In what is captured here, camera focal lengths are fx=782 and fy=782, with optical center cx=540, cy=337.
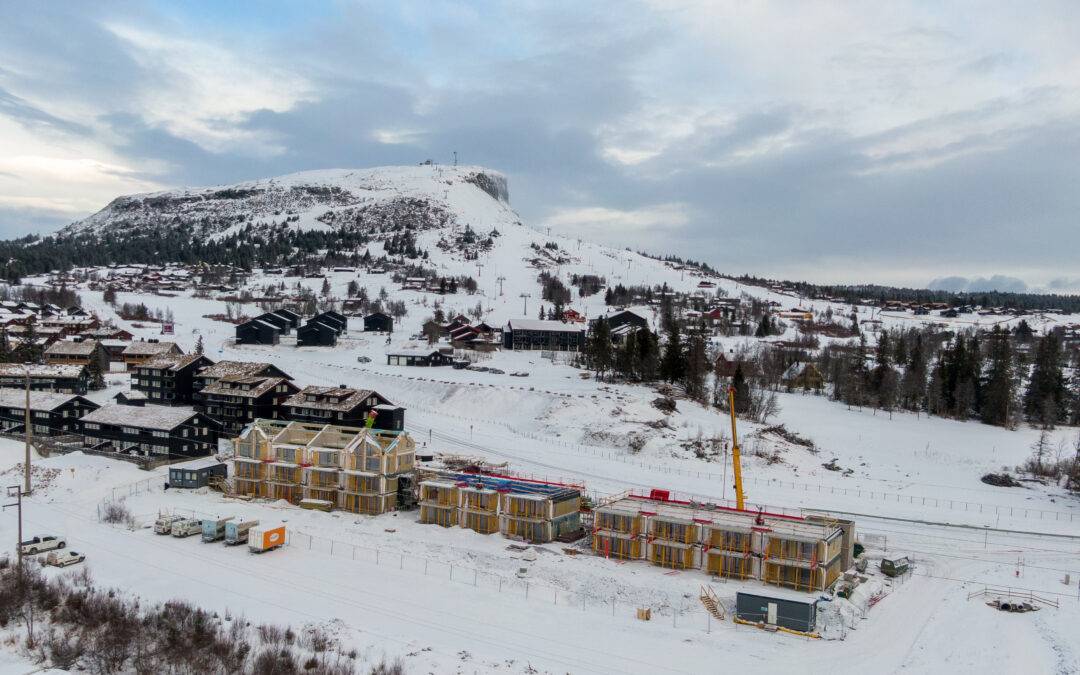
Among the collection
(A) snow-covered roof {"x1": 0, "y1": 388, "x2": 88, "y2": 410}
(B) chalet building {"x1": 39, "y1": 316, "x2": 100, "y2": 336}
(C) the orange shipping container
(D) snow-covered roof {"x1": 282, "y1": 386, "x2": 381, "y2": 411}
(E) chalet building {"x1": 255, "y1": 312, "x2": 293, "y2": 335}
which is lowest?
(C) the orange shipping container

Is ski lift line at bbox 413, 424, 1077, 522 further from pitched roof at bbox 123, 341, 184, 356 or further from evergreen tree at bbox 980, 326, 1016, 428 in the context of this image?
pitched roof at bbox 123, 341, 184, 356

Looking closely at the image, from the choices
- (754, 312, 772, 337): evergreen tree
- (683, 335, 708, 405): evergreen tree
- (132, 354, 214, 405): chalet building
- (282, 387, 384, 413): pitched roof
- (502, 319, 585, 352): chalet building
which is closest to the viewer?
(282, 387, 384, 413): pitched roof

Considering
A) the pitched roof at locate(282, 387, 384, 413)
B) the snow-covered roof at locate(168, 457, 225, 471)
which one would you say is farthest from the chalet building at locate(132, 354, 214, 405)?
the snow-covered roof at locate(168, 457, 225, 471)

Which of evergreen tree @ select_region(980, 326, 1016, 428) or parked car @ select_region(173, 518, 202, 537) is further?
evergreen tree @ select_region(980, 326, 1016, 428)

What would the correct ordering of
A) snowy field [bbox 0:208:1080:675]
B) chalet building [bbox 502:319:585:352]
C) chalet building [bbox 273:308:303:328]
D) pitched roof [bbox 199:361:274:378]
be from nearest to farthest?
snowy field [bbox 0:208:1080:675] < pitched roof [bbox 199:361:274:378] < chalet building [bbox 502:319:585:352] < chalet building [bbox 273:308:303:328]

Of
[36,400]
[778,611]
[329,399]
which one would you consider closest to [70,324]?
[36,400]

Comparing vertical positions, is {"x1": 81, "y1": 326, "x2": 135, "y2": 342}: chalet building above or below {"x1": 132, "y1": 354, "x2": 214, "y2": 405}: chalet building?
above
